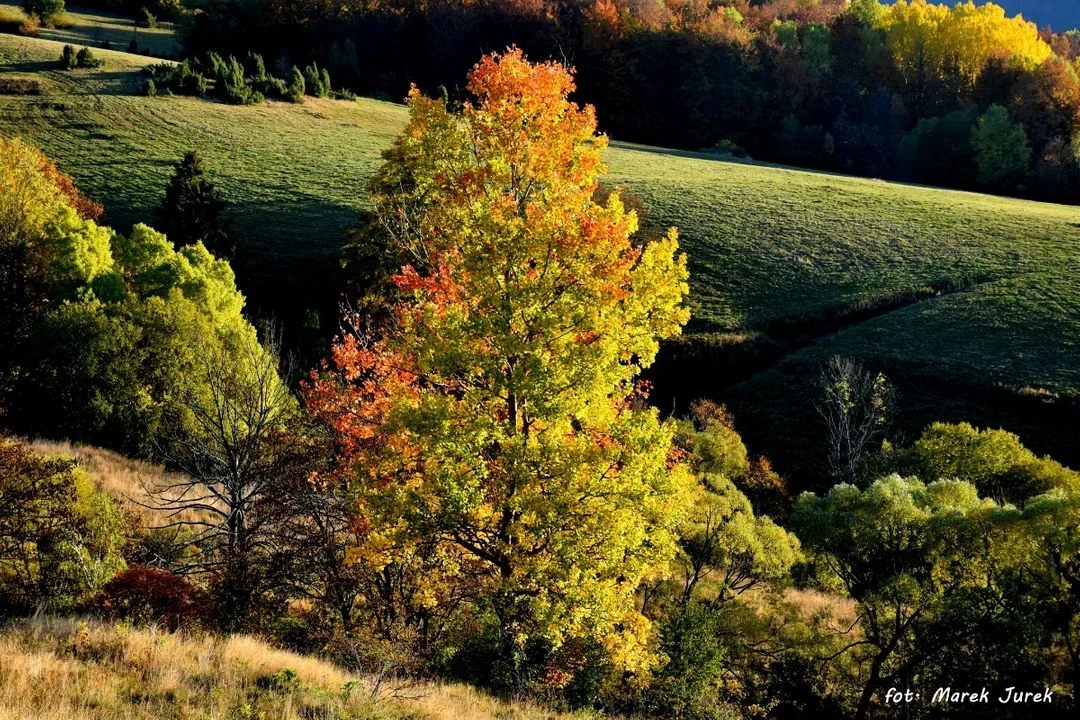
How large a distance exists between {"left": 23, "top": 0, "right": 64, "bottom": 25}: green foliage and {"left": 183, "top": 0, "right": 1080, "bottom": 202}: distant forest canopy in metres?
17.9

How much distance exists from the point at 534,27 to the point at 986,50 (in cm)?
6999

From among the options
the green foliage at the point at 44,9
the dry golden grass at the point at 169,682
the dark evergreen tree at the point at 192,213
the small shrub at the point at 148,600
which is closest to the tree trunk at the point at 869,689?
the dry golden grass at the point at 169,682

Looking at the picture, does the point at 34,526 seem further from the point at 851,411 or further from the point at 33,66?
the point at 33,66

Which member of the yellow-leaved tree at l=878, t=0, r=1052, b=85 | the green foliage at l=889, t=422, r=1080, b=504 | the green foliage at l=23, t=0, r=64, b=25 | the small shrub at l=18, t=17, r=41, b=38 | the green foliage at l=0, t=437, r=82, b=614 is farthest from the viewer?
the yellow-leaved tree at l=878, t=0, r=1052, b=85

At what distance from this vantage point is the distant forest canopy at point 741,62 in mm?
101438

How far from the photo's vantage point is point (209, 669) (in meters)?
11.1

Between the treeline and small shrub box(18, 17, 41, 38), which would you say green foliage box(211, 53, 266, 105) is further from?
the treeline

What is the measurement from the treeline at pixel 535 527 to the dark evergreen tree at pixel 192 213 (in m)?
33.5

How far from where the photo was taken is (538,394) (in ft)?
44.6

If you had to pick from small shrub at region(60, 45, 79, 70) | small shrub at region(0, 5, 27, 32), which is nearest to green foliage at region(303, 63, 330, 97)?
small shrub at region(60, 45, 79, 70)

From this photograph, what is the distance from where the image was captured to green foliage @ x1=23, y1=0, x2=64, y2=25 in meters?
106

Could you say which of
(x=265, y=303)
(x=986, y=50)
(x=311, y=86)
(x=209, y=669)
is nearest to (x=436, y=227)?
(x=209, y=669)

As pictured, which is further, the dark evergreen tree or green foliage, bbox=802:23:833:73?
green foliage, bbox=802:23:833:73

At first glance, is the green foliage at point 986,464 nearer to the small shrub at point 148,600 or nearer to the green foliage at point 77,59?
the small shrub at point 148,600
